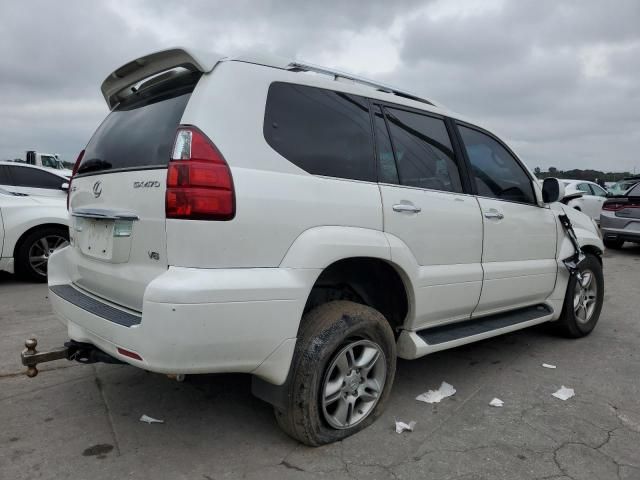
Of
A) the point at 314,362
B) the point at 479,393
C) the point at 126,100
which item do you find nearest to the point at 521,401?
the point at 479,393

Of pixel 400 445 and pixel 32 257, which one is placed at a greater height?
pixel 32 257

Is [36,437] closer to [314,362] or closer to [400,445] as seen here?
[314,362]

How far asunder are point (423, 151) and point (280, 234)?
134cm

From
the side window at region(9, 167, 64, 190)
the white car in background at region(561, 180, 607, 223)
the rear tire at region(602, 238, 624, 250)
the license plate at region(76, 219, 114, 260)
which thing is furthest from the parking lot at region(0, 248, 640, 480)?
the white car in background at region(561, 180, 607, 223)

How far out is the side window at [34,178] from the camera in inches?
279

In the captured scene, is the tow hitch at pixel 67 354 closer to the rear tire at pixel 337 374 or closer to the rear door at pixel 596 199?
the rear tire at pixel 337 374

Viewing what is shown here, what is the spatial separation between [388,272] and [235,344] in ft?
3.61

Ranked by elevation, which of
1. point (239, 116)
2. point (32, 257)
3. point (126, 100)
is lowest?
point (32, 257)

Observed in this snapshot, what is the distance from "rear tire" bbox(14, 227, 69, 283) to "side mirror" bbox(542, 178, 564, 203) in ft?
18.3

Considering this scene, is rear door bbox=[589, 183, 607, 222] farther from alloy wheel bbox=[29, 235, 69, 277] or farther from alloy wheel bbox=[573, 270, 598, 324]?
alloy wheel bbox=[29, 235, 69, 277]

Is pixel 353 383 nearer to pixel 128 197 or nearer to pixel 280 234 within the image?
pixel 280 234

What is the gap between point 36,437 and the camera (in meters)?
2.63

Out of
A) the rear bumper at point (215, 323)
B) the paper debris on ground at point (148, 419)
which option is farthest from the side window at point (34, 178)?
the rear bumper at point (215, 323)

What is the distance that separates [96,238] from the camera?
8.60 ft
